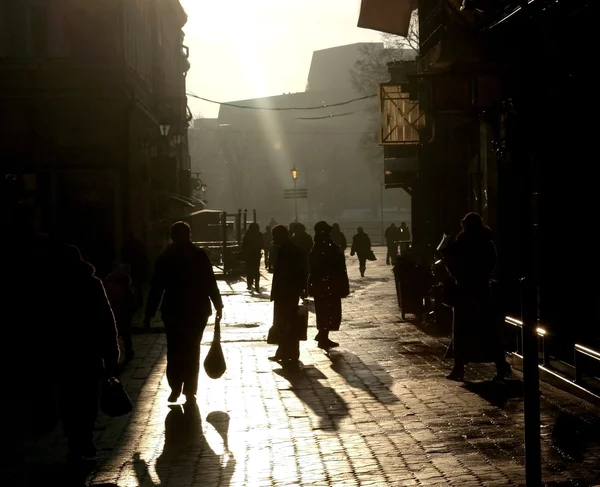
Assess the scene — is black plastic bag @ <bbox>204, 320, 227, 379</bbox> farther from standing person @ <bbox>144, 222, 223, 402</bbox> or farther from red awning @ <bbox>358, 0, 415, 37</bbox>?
red awning @ <bbox>358, 0, 415, 37</bbox>

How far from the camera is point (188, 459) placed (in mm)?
Answer: 8227

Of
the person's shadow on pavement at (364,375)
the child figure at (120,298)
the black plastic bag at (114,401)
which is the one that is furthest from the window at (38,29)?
the black plastic bag at (114,401)

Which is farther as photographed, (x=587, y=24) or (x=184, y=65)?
(x=184, y=65)

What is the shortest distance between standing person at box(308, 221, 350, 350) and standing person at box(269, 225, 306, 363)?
5.09ft

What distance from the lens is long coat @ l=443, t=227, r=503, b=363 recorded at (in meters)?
12.0

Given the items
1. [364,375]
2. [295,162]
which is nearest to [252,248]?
[364,375]

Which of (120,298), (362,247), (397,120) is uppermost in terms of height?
(397,120)

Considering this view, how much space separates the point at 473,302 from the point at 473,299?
0.03 metres

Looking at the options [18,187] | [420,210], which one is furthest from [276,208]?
[18,187]

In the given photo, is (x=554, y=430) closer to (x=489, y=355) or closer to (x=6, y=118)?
(x=489, y=355)

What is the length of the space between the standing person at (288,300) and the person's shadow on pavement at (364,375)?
0.55m

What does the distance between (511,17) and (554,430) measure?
210 inches

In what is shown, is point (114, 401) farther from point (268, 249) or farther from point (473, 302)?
point (268, 249)

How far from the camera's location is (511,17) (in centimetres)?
1273
